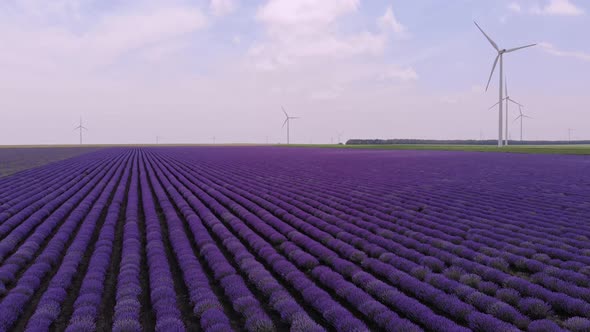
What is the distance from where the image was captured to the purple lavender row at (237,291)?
252 inches

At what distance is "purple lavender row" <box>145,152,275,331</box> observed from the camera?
21.0ft

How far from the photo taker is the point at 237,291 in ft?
25.2

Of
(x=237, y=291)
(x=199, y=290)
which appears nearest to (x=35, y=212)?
(x=199, y=290)

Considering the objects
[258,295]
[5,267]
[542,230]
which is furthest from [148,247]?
[542,230]

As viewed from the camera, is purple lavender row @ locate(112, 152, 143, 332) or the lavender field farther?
the lavender field

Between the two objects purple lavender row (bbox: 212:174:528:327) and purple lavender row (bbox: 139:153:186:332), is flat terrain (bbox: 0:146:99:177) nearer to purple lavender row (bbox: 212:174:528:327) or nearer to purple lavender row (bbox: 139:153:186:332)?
purple lavender row (bbox: 139:153:186:332)

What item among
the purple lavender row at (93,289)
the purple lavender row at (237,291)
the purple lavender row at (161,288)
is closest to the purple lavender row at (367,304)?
the purple lavender row at (237,291)

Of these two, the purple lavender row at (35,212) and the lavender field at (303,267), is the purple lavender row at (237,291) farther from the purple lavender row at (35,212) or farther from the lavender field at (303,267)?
the purple lavender row at (35,212)

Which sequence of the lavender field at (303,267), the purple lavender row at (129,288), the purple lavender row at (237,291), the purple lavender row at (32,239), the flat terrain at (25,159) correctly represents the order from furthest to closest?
the flat terrain at (25,159) < the purple lavender row at (32,239) < the lavender field at (303,267) < the purple lavender row at (237,291) < the purple lavender row at (129,288)

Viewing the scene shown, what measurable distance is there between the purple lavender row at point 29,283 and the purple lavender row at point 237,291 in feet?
10.8

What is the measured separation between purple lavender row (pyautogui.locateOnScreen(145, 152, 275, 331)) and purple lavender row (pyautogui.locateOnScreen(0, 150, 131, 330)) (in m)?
3.29

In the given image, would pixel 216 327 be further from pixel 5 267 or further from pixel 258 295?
pixel 5 267

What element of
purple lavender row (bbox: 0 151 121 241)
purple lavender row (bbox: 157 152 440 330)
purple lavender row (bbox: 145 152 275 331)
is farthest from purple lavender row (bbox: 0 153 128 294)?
purple lavender row (bbox: 157 152 440 330)

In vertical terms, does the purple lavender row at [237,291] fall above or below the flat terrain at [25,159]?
below
